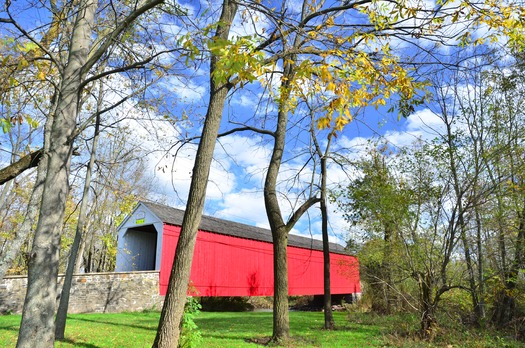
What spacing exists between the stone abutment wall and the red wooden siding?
61 cm

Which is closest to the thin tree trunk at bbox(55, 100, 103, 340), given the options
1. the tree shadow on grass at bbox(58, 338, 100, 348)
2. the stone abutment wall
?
the tree shadow on grass at bbox(58, 338, 100, 348)

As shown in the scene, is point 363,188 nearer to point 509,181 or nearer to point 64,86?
point 509,181

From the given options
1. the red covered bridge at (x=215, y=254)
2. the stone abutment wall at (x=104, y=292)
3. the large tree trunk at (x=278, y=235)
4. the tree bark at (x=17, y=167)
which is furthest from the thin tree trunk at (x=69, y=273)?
the red covered bridge at (x=215, y=254)

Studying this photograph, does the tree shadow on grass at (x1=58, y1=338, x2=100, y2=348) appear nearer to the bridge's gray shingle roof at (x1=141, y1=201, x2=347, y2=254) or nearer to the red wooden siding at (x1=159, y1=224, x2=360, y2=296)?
the red wooden siding at (x1=159, y1=224, x2=360, y2=296)

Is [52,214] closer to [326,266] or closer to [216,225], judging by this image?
[326,266]

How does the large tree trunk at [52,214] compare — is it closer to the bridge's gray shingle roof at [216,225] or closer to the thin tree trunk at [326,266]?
the thin tree trunk at [326,266]

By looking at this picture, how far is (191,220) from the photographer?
492 centimetres

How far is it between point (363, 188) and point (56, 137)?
7251 mm

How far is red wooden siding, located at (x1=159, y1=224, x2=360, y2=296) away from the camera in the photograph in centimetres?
1593

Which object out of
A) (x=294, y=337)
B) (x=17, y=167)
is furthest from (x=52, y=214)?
(x=294, y=337)

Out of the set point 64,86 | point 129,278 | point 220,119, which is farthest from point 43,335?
point 129,278

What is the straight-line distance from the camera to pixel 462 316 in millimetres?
9930

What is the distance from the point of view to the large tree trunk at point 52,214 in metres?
3.61

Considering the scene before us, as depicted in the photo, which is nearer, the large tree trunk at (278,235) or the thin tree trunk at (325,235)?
the large tree trunk at (278,235)
